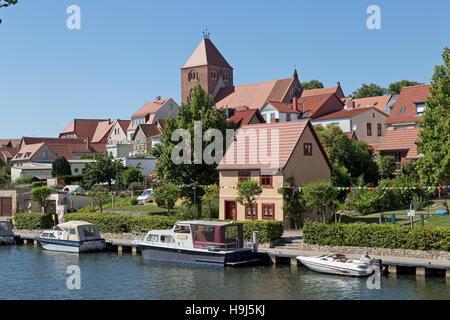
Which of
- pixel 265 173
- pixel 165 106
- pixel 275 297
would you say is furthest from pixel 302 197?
pixel 165 106

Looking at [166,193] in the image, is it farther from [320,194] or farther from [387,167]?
[387,167]

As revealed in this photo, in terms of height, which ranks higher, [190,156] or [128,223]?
[190,156]

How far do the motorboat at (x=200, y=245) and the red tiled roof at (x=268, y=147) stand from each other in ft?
30.6

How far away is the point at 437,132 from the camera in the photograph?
127 feet

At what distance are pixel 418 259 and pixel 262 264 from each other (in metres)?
9.83

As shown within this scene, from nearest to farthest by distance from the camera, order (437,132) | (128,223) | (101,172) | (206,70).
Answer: (437,132) → (128,223) → (101,172) → (206,70)

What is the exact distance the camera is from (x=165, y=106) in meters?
129

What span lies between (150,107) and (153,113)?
4.58 metres

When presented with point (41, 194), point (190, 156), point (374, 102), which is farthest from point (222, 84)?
point (190, 156)

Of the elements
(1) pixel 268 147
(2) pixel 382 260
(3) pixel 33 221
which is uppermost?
(1) pixel 268 147

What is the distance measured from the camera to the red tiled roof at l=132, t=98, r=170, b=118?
422ft

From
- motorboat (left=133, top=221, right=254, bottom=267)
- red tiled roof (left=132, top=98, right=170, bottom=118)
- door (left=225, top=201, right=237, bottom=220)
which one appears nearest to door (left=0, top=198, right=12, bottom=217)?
door (left=225, top=201, right=237, bottom=220)

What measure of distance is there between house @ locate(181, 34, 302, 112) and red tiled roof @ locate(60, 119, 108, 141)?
38.3 m
